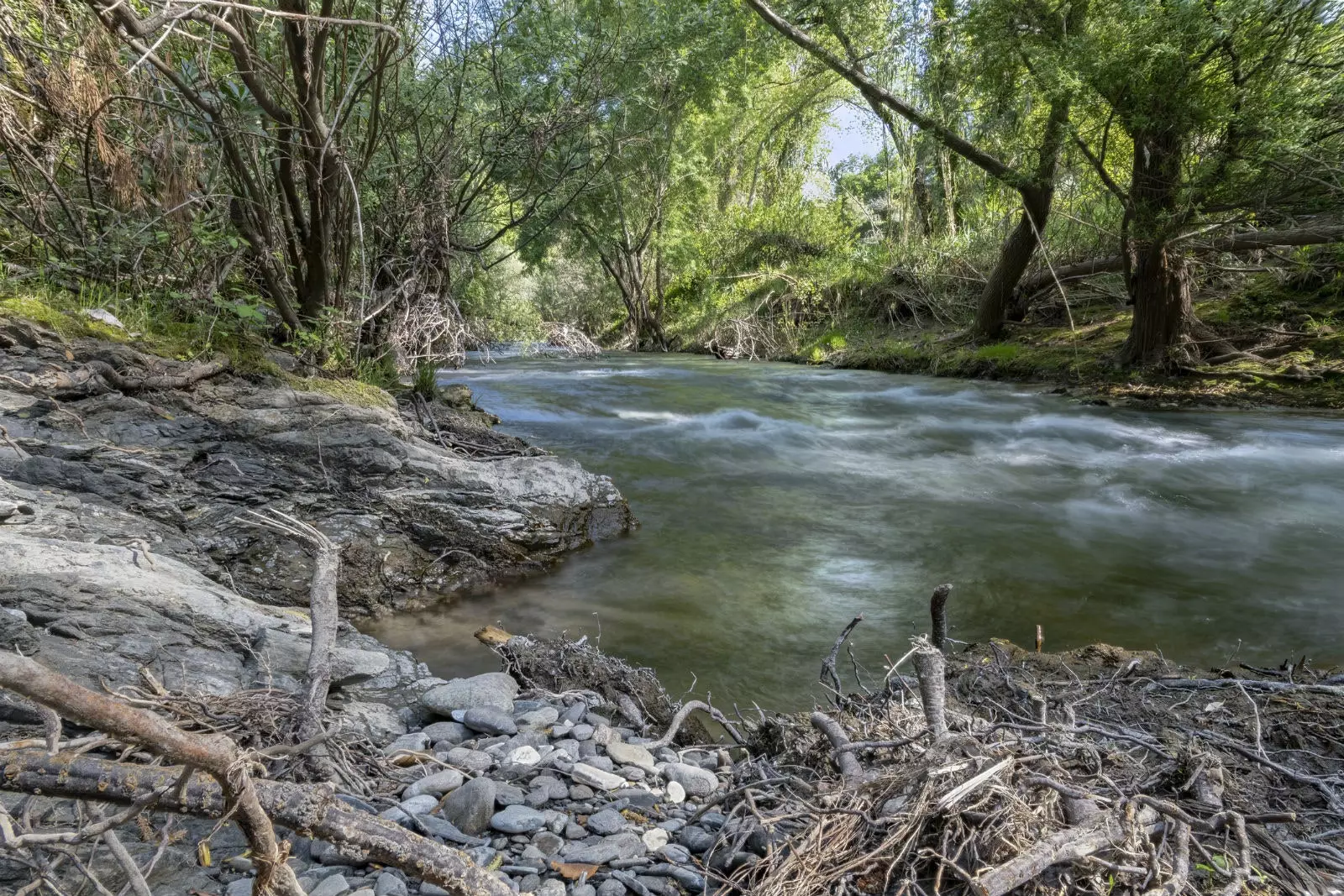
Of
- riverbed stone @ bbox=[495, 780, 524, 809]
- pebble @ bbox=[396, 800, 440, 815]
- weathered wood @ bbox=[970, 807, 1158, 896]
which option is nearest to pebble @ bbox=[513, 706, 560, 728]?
riverbed stone @ bbox=[495, 780, 524, 809]

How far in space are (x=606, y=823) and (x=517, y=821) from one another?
9.4 inches

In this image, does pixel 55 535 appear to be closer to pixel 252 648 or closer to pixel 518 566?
pixel 252 648

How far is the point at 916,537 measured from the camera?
567cm

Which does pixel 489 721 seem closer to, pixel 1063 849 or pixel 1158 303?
pixel 1063 849

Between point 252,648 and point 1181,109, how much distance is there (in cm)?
999

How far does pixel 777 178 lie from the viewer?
24.6 m

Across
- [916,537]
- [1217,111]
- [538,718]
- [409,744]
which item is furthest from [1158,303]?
[409,744]

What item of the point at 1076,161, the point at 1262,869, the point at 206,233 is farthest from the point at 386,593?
the point at 1076,161

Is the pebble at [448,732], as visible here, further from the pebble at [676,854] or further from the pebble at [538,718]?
the pebble at [676,854]

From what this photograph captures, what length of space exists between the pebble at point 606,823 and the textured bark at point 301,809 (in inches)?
26.9

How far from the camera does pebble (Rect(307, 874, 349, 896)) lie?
1511 mm

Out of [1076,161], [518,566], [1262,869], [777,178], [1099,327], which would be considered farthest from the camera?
[777,178]

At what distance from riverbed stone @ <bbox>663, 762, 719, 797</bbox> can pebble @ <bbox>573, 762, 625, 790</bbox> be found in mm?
176

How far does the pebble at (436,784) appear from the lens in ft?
6.43
